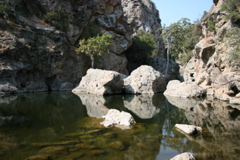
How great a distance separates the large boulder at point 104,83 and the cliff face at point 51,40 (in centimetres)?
661

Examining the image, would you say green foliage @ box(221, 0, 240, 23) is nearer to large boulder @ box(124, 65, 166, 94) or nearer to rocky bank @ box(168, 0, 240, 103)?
rocky bank @ box(168, 0, 240, 103)

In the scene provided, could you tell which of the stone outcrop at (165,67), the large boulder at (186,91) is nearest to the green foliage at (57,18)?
the stone outcrop at (165,67)

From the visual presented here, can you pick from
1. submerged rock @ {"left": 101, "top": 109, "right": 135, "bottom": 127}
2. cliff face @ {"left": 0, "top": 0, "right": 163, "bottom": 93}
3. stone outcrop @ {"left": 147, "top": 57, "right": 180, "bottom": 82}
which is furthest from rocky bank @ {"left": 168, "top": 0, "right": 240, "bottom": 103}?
cliff face @ {"left": 0, "top": 0, "right": 163, "bottom": 93}

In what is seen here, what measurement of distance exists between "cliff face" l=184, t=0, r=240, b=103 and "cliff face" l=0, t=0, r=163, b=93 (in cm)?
1555

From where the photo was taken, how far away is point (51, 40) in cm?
2944

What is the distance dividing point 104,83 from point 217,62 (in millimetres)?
11995

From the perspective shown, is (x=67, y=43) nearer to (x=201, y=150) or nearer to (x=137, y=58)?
(x=137, y=58)

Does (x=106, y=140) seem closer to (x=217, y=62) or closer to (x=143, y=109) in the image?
(x=143, y=109)

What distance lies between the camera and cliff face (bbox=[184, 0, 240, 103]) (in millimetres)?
17531

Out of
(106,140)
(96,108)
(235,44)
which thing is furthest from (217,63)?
(106,140)

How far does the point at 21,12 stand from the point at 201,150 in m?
30.4

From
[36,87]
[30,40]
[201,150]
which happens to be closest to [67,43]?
[30,40]

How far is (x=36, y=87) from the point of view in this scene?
26.8 m

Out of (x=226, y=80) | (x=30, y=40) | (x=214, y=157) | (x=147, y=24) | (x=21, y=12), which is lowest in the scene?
(x=214, y=157)
